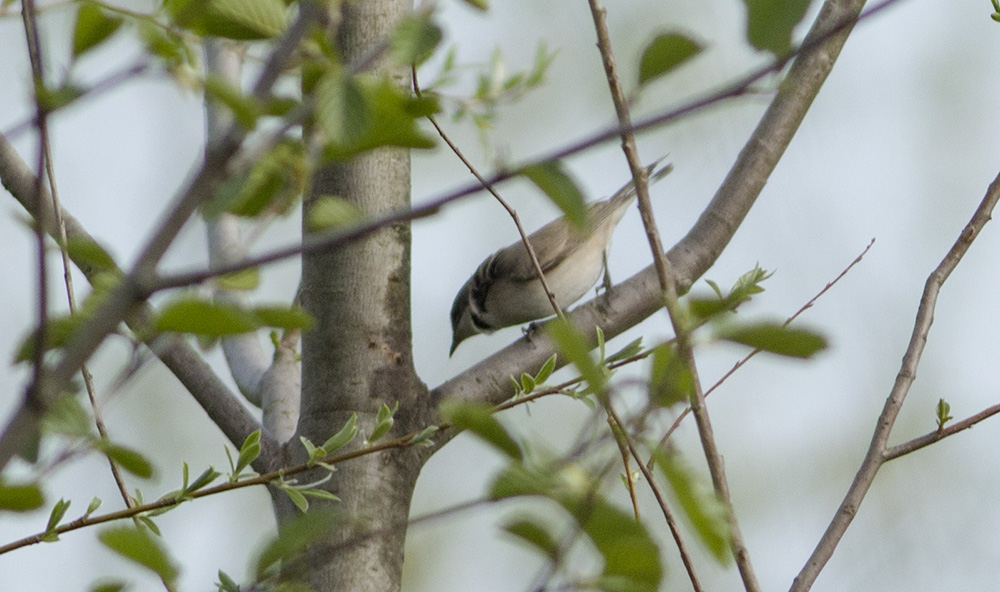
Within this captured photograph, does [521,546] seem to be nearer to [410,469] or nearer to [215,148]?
[215,148]

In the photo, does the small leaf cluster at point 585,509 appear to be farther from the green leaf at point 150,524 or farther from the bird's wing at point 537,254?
the bird's wing at point 537,254

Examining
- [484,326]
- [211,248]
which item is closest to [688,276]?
[211,248]

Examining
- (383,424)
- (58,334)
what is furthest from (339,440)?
(58,334)

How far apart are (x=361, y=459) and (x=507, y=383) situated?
0.38 metres

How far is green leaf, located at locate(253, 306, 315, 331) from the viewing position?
2.24 feet

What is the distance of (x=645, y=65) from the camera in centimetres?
73

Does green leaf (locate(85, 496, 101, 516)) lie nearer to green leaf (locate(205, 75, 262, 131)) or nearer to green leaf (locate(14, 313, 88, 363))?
green leaf (locate(14, 313, 88, 363))

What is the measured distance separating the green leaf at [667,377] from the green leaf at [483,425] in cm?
11

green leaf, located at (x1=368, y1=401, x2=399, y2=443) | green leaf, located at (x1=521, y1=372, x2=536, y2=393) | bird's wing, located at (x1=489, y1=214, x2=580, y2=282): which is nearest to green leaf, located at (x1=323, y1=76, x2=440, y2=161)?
green leaf, located at (x1=368, y1=401, x2=399, y2=443)

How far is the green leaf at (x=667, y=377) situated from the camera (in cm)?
70

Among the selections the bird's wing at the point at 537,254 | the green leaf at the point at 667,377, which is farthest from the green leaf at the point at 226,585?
the bird's wing at the point at 537,254

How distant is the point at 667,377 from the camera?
0.71 m

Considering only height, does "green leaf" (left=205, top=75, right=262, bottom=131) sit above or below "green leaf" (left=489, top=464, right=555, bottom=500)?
above

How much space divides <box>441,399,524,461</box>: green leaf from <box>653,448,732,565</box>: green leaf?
116 millimetres
